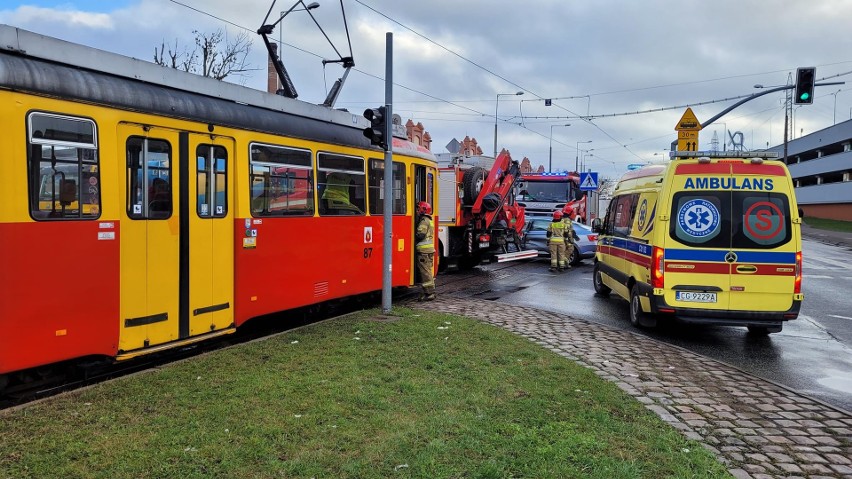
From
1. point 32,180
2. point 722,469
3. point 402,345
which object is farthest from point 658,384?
point 32,180

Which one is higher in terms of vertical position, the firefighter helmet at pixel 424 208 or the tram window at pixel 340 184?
the tram window at pixel 340 184

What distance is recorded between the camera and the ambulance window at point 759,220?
8109mm

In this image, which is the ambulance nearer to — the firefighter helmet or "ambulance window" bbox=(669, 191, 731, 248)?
"ambulance window" bbox=(669, 191, 731, 248)

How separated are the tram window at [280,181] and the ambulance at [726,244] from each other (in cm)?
493

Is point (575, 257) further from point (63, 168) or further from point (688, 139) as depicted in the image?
point (63, 168)

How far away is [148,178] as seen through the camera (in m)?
6.02

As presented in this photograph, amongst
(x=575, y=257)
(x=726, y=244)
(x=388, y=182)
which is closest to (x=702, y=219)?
(x=726, y=244)

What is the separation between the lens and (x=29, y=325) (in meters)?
4.95

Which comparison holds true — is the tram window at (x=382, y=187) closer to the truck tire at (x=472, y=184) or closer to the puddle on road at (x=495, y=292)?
the puddle on road at (x=495, y=292)

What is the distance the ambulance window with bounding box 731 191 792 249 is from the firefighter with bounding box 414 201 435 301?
16.9 feet

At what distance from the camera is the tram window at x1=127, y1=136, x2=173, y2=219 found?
230 inches

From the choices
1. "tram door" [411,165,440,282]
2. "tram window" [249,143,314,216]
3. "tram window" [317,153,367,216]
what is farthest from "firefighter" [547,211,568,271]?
"tram window" [249,143,314,216]

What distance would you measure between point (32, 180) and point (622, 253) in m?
8.53

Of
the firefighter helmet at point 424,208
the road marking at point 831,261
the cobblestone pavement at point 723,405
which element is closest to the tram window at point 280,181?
the firefighter helmet at point 424,208
